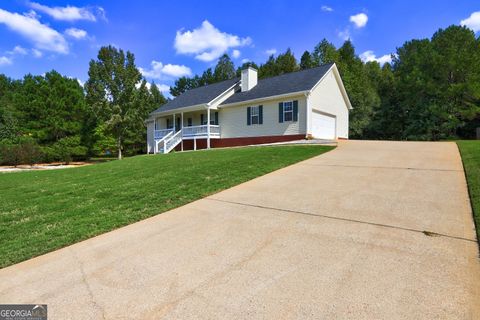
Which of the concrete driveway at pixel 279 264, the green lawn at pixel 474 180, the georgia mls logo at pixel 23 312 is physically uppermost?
the green lawn at pixel 474 180

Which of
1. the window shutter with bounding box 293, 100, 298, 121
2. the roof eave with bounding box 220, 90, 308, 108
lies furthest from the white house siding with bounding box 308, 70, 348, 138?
the window shutter with bounding box 293, 100, 298, 121

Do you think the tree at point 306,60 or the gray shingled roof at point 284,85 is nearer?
the gray shingled roof at point 284,85

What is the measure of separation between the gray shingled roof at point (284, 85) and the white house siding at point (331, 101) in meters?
0.54

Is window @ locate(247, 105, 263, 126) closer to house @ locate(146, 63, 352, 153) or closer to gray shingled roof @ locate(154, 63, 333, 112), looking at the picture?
house @ locate(146, 63, 352, 153)

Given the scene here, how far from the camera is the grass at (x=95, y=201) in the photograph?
4.23m

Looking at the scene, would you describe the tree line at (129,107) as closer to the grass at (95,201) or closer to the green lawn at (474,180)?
the grass at (95,201)

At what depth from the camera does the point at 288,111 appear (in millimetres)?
17297

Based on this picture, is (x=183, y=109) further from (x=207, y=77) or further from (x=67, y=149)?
(x=207, y=77)

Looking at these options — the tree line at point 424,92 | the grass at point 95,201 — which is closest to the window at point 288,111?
the grass at point 95,201

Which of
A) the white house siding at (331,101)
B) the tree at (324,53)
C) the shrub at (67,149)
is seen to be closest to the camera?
the white house siding at (331,101)

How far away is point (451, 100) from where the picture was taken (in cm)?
2469

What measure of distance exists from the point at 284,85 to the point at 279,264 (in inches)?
672

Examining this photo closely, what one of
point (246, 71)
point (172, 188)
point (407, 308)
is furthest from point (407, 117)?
point (407, 308)

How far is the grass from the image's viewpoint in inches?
166
